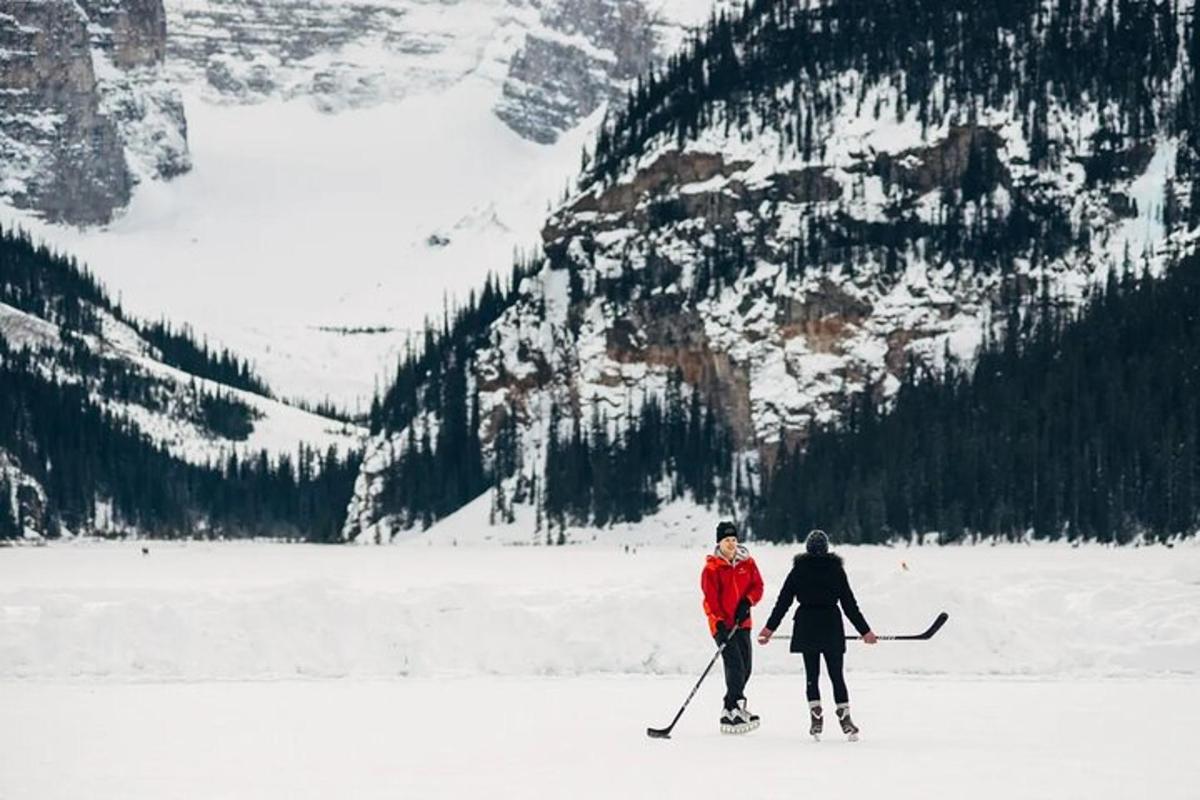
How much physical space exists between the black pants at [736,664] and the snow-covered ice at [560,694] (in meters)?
0.56

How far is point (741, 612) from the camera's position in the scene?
27.8 m

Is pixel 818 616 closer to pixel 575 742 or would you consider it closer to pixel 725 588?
pixel 725 588

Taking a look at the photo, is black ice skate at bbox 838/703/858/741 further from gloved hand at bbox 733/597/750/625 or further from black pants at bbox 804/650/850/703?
gloved hand at bbox 733/597/750/625

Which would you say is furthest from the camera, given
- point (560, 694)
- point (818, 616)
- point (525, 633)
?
point (525, 633)

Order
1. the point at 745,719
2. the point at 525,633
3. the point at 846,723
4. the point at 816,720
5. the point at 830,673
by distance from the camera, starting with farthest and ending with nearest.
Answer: the point at 525,633
the point at 745,719
the point at 830,673
the point at 816,720
the point at 846,723

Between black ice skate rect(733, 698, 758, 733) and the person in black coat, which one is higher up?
the person in black coat

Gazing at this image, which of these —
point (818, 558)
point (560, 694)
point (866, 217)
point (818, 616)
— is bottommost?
point (560, 694)

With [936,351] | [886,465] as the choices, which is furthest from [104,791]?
[936,351]

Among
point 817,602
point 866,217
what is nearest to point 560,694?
point 817,602

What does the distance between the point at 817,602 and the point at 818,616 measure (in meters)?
0.19

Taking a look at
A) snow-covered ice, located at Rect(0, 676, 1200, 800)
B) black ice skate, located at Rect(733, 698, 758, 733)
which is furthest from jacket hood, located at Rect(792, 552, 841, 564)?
snow-covered ice, located at Rect(0, 676, 1200, 800)

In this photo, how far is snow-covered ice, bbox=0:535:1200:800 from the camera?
23.8 meters

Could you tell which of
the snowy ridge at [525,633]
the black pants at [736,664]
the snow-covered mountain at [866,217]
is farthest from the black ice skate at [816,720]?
the snow-covered mountain at [866,217]

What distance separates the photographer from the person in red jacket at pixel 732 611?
27766 mm
